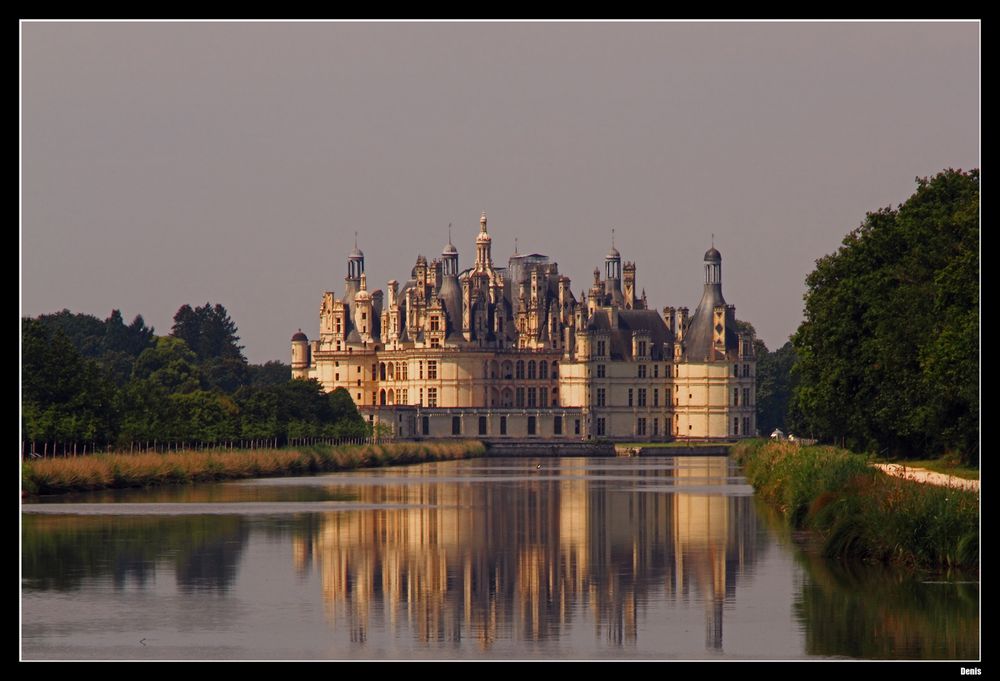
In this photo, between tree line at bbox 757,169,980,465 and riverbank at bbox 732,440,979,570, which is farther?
tree line at bbox 757,169,980,465

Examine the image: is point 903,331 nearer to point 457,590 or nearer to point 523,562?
point 523,562

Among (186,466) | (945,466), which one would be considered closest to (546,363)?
(186,466)

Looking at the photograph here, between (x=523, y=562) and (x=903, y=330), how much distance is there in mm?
18021

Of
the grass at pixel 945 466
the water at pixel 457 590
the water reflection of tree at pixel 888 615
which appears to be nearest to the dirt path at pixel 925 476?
the grass at pixel 945 466

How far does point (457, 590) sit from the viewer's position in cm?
2912

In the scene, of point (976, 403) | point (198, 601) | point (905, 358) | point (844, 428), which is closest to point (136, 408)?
point (844, 428)

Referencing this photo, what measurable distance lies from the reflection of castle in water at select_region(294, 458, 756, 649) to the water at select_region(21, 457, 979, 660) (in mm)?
63

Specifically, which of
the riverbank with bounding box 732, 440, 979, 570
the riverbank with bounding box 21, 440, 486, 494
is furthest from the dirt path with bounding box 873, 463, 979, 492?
the riverbank with bounding box 21, 440, 486, 494

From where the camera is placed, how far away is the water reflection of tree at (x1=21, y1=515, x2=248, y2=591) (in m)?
30.8

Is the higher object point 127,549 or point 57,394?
point 57,394

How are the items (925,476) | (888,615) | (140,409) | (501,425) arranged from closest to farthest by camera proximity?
1. (888,615)
2. (925,476)
3. (140,409)
4. (501,425)

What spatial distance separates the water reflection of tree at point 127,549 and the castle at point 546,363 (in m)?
136

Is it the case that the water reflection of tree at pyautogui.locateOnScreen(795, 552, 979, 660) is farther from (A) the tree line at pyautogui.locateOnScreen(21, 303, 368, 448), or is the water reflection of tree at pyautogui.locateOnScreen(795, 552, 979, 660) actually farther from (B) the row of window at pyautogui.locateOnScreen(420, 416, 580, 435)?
(B) the row of window at pyautogui.locateOnScreen(420, 416, 580, 435)
